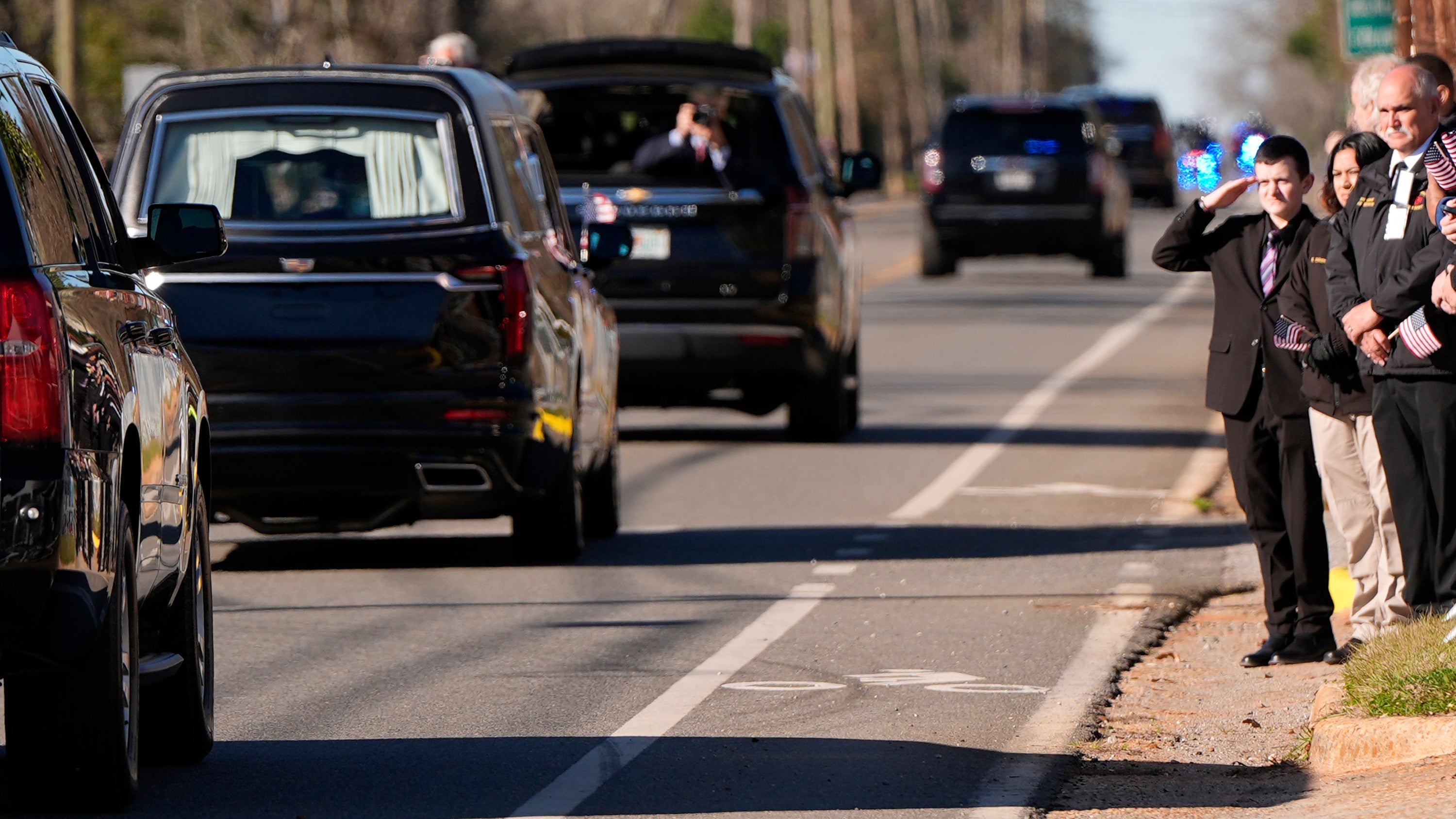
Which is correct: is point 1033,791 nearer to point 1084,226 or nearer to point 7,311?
point 7,311

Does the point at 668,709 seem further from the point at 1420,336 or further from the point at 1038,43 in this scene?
the point at 1038,43

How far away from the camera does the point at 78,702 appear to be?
597cm

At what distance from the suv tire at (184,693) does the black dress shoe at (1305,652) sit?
3.46 m

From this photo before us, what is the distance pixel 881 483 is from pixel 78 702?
8899 mm

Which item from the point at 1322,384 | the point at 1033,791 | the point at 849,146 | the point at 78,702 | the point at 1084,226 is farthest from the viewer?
the point at 849,146

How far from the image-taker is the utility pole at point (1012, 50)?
111 m

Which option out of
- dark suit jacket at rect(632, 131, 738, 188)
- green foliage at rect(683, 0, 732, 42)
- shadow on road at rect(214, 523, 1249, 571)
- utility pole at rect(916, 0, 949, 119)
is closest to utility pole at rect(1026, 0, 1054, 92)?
utility pole at rect(916, 0, 949, 119)

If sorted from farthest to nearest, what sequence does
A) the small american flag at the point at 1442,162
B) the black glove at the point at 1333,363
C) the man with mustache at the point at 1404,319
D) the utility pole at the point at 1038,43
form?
the utility pole at the point at 1038,43 → the black glove at the point at 1333,363 → the man with mustache at the point at 1404,319 → the small american flag at the point at 1442,162

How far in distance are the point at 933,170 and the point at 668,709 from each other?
24512mm

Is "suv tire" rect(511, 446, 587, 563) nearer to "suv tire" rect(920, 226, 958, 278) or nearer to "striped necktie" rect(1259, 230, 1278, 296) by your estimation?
"striped necktie" rect(1259, 230, 1278, 296)

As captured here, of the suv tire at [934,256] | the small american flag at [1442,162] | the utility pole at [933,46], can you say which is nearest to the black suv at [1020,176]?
the suv tire at [934,256]

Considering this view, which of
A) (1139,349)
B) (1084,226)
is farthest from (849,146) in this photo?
(1139,349)

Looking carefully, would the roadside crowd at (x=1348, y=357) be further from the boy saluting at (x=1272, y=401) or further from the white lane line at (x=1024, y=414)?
the white lane line at (x=1024, y=414)

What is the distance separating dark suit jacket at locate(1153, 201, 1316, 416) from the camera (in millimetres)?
8828
